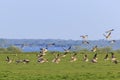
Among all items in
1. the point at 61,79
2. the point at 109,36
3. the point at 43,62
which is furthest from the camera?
the point at 43,62

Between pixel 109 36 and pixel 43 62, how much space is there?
9692 millimetres

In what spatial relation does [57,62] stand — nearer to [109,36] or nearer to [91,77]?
[109,36]

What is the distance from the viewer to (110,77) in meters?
31.9

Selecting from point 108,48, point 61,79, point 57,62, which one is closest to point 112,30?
point 57,62

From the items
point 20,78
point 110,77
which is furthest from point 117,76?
point 20,78

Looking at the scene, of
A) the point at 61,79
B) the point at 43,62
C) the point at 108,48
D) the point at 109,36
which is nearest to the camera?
the point at 61,79

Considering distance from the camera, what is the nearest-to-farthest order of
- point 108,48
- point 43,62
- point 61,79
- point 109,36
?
point 61,79 < point 109,36 < point 43,62 < point 108,48

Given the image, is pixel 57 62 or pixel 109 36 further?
pixel 57 62

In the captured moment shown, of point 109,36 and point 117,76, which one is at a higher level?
point 109,36

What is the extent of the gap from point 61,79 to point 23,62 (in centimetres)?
1996

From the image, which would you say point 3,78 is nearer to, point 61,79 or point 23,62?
point 61,79

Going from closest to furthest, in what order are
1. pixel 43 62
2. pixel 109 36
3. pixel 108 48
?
pixel 109 36, pixel 43 62, pixel 108 48

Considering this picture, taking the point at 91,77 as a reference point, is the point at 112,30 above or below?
above

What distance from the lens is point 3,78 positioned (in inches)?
1226
